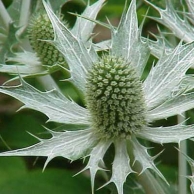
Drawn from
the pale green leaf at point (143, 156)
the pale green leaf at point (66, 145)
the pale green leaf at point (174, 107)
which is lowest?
the pale green leaf at point (143, 156)

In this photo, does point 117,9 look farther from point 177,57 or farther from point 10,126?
point 177,57

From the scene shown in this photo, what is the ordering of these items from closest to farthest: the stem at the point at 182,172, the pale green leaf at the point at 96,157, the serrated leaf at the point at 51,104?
1. the pale green leaf at the point at 96,157
2. the serrated leaf at the point at 51,104
3. the stem at the point at 182,172

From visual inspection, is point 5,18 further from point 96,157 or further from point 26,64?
point 96,157

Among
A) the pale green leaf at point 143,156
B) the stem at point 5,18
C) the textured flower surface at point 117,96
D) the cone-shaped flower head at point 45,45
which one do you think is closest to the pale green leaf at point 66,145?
the textured flower surface at point 117,96

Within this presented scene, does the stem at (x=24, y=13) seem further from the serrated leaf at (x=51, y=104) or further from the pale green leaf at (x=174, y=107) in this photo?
the pale green leaf at (x=174, y=107)

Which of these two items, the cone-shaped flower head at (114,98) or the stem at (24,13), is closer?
the cone-shaped flower head at (114,98)

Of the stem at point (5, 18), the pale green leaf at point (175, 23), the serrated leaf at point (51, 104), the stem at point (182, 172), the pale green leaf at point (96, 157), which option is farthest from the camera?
the stem at point (5, 18)
